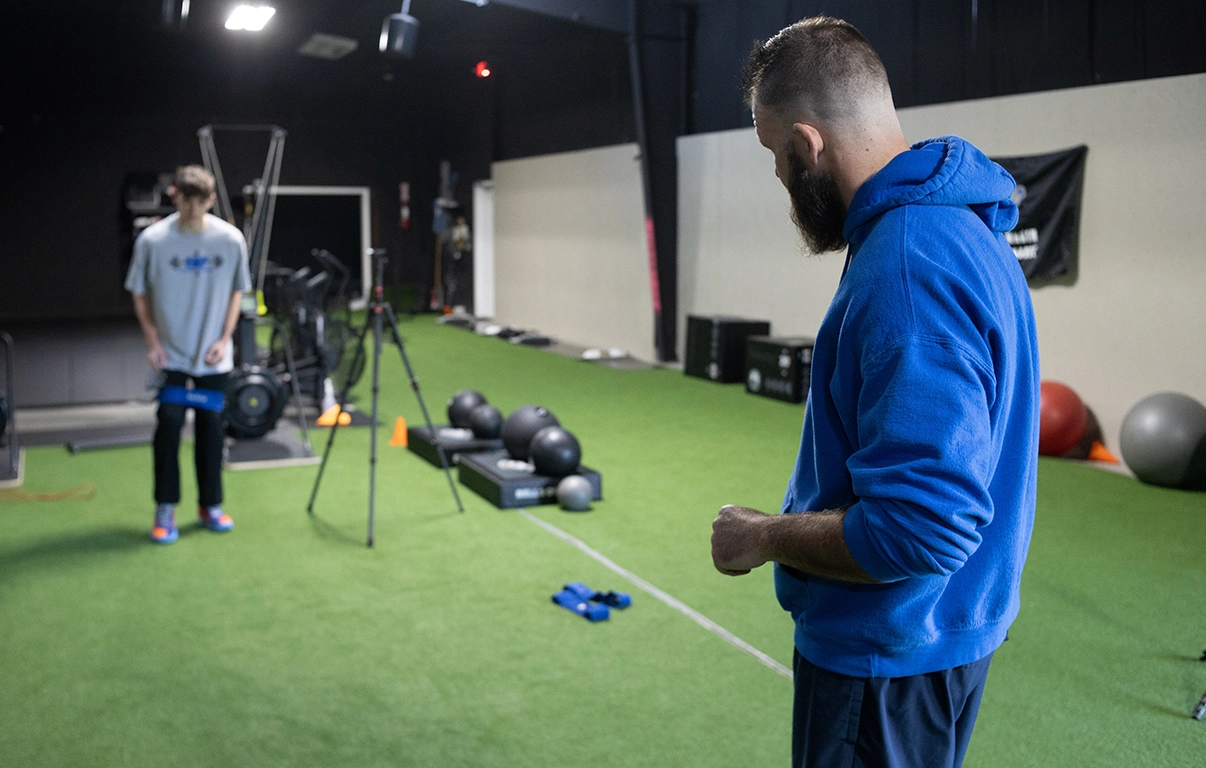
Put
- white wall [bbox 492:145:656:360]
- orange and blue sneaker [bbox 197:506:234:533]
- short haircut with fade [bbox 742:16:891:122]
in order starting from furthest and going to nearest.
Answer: white wall [bbox 492:145:656:360], orange and blue sneaker [bbox 197:506:234:533], short haircut with fade [bbox 742:16:891:122]

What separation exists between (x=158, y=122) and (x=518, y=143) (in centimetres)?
540

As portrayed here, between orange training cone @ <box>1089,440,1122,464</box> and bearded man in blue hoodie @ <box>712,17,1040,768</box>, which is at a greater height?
bearded man in blue hoodie @ <box>712,17,1040,768</box>

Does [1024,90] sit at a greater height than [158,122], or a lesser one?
lesser

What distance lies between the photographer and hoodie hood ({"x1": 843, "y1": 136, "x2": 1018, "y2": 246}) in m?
1.16

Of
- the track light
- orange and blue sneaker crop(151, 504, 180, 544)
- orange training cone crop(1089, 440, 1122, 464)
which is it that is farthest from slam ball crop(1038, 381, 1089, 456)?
the track light

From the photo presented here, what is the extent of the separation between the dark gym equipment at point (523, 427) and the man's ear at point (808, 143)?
4.29 meters

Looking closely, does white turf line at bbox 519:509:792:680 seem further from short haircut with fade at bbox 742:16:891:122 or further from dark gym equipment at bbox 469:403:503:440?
short haircut with fade at bbox 742:16:891:122

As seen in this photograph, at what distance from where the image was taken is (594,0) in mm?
9461

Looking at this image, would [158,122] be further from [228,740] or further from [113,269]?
[228,740]

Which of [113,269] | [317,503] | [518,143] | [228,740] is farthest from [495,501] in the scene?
[113,269]

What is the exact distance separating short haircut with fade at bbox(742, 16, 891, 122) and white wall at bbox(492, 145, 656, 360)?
31.4 feet

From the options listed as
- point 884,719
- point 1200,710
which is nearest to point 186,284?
point 884,719

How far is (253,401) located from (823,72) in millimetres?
5454

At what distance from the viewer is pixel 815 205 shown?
49.9 inches
